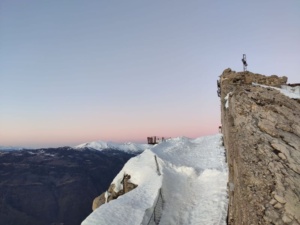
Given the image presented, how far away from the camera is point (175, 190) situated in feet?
73.8

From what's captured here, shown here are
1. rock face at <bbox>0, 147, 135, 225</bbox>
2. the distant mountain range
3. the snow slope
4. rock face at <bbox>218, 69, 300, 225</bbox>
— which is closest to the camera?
rock face at <bbox>218, 69, 300, 225</bbox>

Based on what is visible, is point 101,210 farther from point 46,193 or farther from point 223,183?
point 46,193

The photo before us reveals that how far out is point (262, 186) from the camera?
11422 mm

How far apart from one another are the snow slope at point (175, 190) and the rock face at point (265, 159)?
3.25 meters

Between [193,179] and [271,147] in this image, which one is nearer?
[271,147]

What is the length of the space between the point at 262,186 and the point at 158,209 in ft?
31.8

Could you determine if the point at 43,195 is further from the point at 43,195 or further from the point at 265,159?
the point at 265,159

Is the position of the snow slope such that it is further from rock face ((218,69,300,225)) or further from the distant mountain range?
the distant mountain range

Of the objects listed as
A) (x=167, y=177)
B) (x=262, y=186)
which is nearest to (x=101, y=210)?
(x=167, y=177)

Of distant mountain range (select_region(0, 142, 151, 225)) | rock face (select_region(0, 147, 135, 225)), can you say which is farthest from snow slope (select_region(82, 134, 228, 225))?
distant mountain range (select_region(0, 142, 151, 225))

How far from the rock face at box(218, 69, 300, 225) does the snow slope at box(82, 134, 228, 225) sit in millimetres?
3252

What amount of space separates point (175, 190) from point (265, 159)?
10582 millimetres

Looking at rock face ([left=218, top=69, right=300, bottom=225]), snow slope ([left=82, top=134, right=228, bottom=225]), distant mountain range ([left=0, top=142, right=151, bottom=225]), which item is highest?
rock face ([left=218, top=69, right=300, bottom=225])

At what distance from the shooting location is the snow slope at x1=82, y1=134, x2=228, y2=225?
1792 cm
